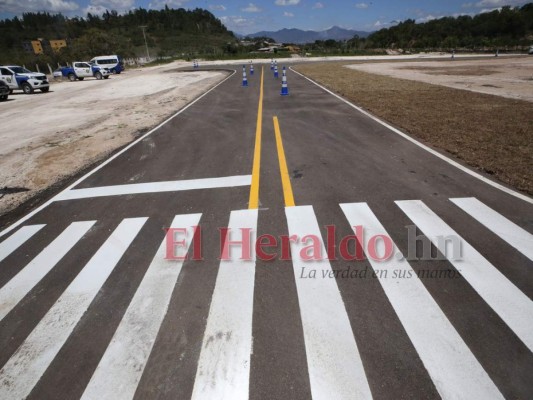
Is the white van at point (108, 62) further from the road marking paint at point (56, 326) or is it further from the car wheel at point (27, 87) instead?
the road marking paint at point (56, 326)

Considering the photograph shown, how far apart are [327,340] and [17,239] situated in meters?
4.93

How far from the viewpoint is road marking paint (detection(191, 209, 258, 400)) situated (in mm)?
2396

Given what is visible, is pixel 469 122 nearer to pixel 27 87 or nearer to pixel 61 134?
pixel 61 134

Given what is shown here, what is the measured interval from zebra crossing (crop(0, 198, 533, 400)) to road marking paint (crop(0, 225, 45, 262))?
4cm

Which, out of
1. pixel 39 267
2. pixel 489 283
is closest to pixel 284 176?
pixel 489 283

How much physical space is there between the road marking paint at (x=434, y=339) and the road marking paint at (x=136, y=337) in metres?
2.38

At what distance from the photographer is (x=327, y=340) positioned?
2732 millimetres

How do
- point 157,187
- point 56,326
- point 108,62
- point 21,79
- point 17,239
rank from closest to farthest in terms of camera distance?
point 56,326 → point 17,239 → point 157,187 → point 21,79 → point 108,62

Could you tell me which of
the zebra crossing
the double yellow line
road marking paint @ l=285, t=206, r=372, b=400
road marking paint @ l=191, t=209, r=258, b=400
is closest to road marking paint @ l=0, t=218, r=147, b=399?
the zebra crossing

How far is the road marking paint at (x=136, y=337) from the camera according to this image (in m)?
2.46

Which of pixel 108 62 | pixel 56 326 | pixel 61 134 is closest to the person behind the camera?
pixel 56 326

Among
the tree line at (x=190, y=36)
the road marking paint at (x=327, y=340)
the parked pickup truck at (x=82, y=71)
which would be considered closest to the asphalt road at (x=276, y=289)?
the road marking paint at (x=327, y=340)

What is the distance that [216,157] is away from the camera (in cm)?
770

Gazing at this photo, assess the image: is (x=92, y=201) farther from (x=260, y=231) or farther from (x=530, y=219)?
(x=530, y=219)
